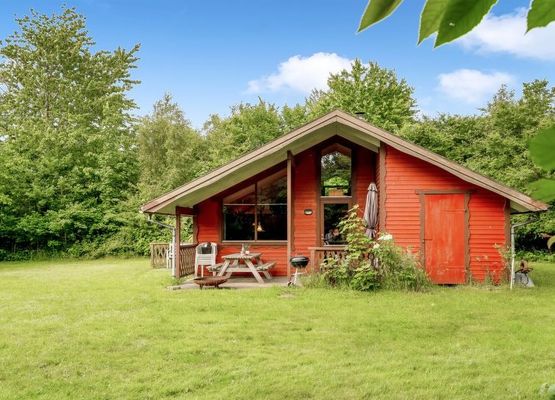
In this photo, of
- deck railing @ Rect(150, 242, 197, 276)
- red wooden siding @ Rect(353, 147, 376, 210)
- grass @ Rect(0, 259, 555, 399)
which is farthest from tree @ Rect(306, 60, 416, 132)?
grass @ Rect(0, 259, 555, 399)

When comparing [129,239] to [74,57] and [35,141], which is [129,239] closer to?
[35,141]

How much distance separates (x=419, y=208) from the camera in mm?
11156

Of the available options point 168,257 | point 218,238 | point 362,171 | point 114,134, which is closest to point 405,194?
point 362,171

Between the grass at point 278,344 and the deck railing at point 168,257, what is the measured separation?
212cm

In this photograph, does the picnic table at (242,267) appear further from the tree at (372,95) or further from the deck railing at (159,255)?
the tree at (372,95)

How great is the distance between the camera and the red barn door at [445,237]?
11000 millimetres

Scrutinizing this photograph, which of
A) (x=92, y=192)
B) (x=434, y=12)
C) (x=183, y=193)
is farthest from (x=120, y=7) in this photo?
(x=434, y=12)

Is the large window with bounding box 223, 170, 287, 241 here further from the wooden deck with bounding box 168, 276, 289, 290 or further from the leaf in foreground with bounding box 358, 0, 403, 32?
the leaf in foreground with bounding box 358, 0, 403, 32

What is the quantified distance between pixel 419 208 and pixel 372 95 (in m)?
16.7

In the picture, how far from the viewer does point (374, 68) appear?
27.3m

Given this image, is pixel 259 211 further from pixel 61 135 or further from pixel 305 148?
pixel 61 135

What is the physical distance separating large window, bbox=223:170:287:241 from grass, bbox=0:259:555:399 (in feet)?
10.2

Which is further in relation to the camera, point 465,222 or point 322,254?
point 322,254

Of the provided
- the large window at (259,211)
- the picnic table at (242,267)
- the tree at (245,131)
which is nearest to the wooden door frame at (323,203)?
the large window at (259,211)
